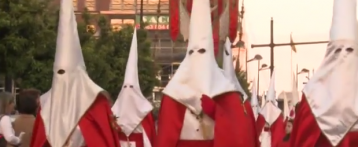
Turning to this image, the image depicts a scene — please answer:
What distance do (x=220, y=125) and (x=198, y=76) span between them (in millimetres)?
551

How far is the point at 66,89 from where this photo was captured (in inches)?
328

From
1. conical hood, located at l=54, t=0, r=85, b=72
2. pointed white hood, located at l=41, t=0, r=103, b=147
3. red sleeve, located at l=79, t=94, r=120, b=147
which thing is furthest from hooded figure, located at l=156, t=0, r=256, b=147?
conical hood, located at l=54, t=0, r=85, b=72

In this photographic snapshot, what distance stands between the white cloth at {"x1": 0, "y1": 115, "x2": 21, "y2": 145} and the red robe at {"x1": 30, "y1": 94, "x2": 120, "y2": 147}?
4.97 ft

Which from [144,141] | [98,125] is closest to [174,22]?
[144,141]

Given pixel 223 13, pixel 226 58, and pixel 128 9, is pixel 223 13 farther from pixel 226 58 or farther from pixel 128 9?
pixel 128 9

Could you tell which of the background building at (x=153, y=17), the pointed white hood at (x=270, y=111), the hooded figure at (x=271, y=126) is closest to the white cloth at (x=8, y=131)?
the hooded figure at (x=271, y=126)

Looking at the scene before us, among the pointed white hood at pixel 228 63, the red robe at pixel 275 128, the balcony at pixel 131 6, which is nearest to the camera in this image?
the pointed white hood at pixel 228 63

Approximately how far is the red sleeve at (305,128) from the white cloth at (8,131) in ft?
10.9

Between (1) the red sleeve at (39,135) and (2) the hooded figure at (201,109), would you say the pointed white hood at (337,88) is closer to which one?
(2) the hooded figure at (201,109)

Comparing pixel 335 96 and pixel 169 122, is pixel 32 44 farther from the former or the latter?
pixel 335 96

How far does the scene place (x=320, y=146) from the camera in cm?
812

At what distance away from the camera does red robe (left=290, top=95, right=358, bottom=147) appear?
803cm

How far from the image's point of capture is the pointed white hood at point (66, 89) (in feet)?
27.0

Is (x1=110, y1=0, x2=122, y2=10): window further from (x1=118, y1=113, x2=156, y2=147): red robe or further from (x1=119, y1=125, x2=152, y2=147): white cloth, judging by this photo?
(x1=119, y1=125, x2=152, y2=147): white cloth
